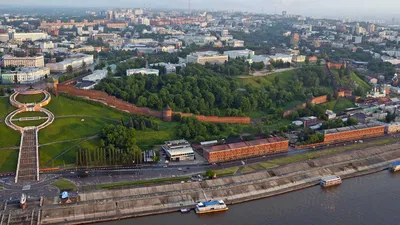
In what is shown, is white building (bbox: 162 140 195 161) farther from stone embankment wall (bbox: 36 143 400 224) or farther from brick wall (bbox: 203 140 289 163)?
stone embankment wall (bbox: 36 143 400 224)

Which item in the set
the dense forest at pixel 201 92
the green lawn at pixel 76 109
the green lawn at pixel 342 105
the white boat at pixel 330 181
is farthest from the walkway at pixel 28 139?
the green lawn at pixel 342 105

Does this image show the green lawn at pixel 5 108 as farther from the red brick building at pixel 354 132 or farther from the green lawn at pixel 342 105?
the green lawn at pixel 342 105

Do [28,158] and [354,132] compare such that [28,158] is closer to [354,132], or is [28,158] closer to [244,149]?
[244,149]

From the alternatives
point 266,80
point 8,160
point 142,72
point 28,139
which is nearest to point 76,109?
point 28,139

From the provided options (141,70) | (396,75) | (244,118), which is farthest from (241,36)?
(244,118)

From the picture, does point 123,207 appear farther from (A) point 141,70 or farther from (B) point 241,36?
(B) point 241,36

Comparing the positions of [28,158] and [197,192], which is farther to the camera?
[28,158]
